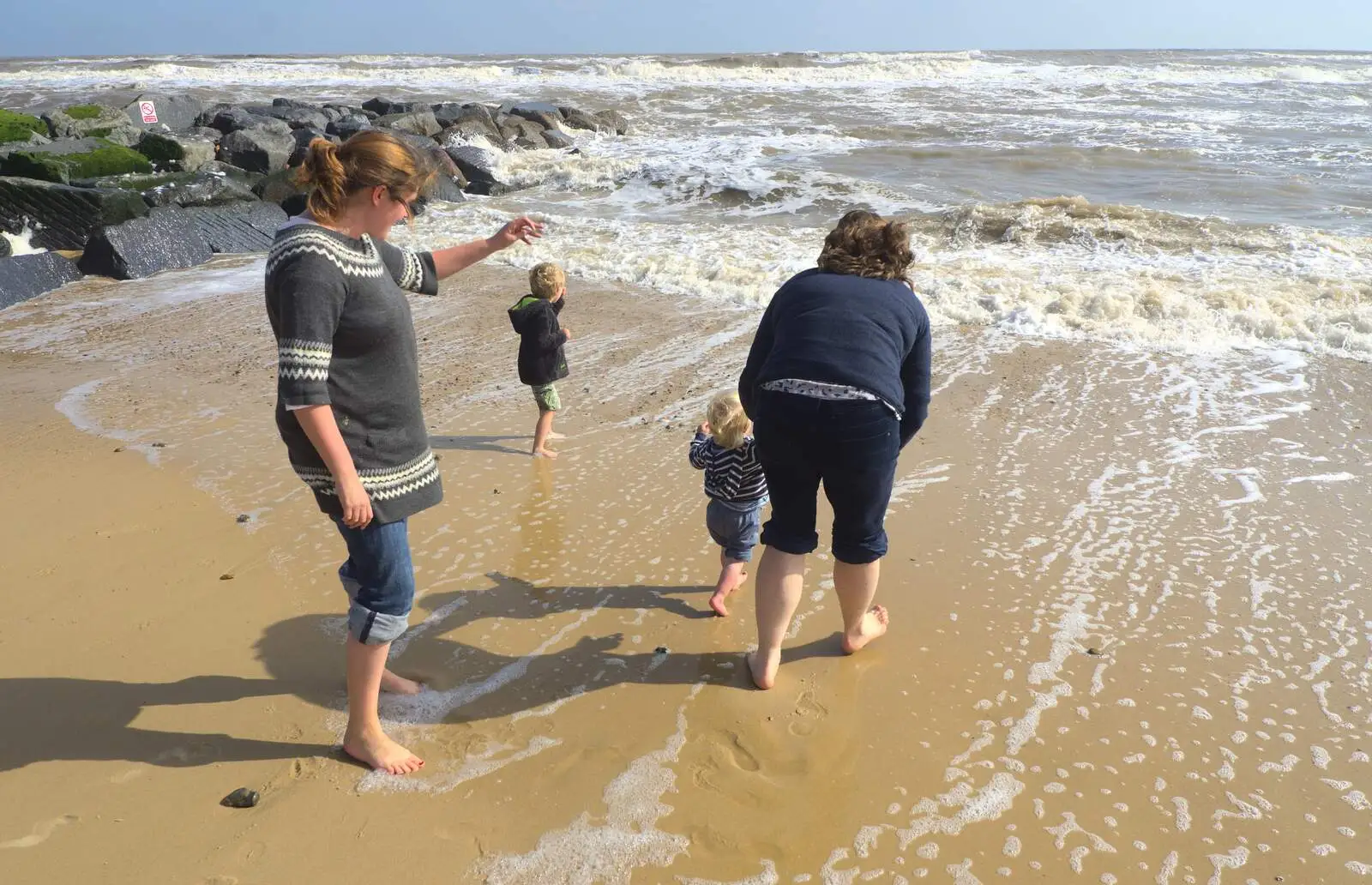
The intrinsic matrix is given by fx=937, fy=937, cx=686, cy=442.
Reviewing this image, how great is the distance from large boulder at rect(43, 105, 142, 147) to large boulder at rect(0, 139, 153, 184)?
1927 millimetres

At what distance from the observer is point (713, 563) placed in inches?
159

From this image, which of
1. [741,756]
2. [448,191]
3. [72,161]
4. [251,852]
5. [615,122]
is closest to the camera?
[251,852]

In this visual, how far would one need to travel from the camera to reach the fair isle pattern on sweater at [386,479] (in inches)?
93.0

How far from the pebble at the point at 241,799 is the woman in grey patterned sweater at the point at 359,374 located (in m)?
0.32

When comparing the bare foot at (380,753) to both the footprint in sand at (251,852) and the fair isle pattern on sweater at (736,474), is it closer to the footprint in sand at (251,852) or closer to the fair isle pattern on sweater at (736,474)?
the footprint in sand at (251,852)

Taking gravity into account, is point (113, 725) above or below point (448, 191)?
above

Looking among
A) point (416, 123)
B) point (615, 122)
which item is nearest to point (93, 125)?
point (416, 123)

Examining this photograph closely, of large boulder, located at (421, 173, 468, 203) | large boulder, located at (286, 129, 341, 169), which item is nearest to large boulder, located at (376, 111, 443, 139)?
large boulder, located at (286, 129, 341, 169)

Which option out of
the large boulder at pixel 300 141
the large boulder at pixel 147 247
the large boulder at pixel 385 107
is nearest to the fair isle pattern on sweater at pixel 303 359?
the large boulder at pixel 147 247

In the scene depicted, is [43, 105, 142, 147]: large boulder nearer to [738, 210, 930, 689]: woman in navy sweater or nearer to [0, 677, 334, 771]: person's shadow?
[0, 677, 334, 771]: person's shadow

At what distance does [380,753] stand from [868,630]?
1671mm

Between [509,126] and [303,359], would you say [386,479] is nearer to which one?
[303,359]

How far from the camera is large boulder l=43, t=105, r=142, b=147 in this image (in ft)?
60.0

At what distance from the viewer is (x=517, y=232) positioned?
2.96 metres
